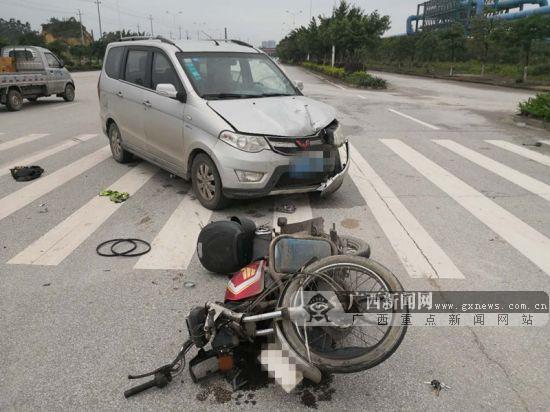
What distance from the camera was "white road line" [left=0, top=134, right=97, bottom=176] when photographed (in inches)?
331

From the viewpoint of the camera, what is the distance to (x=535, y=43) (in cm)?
3195

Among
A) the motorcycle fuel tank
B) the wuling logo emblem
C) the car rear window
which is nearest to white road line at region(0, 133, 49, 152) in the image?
the car rear window

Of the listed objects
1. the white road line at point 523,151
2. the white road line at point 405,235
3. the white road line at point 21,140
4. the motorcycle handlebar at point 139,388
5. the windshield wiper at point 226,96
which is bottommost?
the motorcycle handlebar at point 139,388

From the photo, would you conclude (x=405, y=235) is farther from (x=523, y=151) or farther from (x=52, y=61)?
(x=52, y=61)

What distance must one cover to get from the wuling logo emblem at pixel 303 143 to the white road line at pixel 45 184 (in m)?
3.79

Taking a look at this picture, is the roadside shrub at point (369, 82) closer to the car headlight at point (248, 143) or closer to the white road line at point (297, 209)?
the white road line at point (297, 209)

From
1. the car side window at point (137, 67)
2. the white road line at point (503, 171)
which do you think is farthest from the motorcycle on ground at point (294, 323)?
the white road line at point (503, 171)

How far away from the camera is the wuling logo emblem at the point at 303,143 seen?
5.52 meters

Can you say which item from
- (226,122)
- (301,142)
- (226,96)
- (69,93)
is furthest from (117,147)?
(69,93)

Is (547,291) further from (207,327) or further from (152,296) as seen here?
(152,296)

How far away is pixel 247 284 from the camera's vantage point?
3.14 metres

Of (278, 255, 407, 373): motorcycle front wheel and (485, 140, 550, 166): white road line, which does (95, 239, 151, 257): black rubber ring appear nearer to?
(278, 255, 407, 373): motorcycle front wheel

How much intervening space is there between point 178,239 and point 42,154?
18.8 feet

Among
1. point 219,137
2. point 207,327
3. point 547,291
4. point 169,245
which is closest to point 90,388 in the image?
point 207,327
